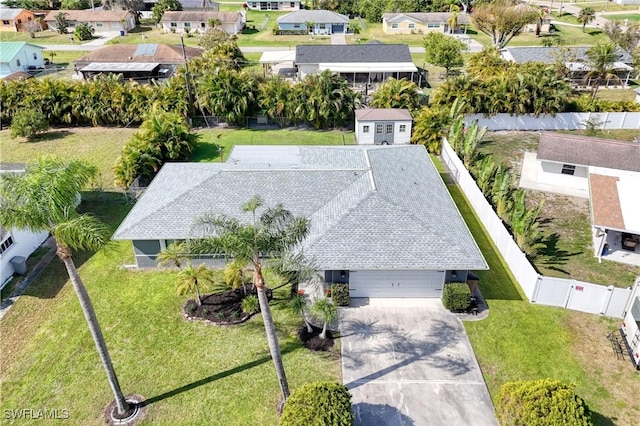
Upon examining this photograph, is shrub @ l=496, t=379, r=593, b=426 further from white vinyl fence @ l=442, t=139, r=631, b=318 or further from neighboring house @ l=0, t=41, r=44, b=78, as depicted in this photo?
neighboring house @ l=0, t=41, r=44, b=78

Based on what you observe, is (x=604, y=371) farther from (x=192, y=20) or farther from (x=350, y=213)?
(x=192, y=20)

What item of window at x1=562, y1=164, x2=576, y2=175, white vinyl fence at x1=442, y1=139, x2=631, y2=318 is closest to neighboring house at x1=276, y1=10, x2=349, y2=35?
window at x1=562, y1=164, x2=576, y2=175

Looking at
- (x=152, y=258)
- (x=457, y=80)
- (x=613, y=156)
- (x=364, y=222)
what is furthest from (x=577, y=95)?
(x=152, y=258)

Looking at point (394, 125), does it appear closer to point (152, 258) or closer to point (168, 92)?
point (168, 92)

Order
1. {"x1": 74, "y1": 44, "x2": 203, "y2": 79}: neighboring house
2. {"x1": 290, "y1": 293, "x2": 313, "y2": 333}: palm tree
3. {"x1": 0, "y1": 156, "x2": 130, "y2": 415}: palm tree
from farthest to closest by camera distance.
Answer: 1. {"x1": 74, "y1": 44, "x2": 203, "y2": 79}: neighboring house
2. {"x1": 290, "y1": 293, "x2": 313, "y2": 333}: palm tree
3. {"x1": 0, "y1": 156, "x2": 130, "y2": 415}: palm tree

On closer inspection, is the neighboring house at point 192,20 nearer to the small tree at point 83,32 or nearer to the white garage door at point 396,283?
the small tree at point 83,32

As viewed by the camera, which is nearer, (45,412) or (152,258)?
(45,412)
